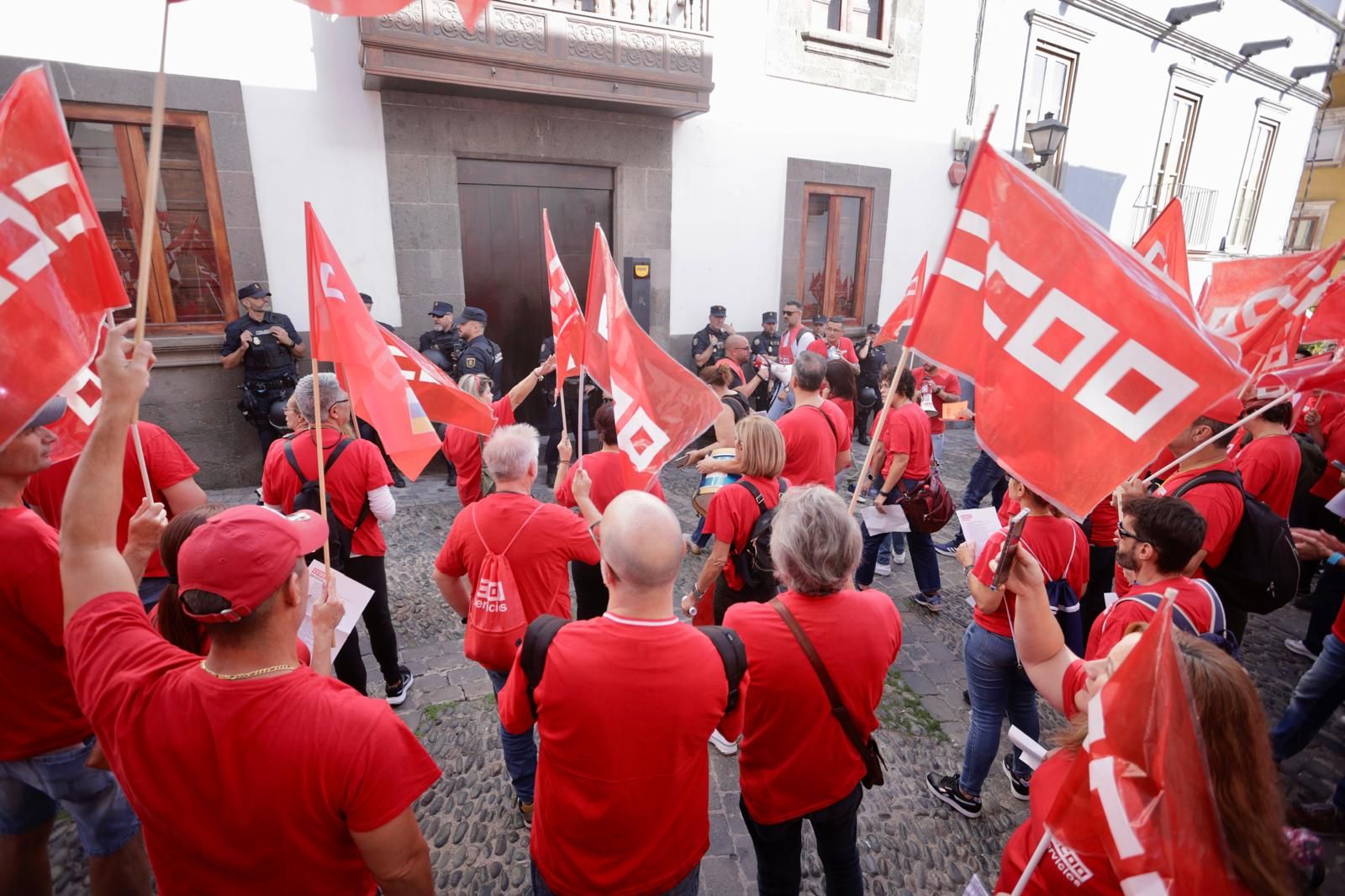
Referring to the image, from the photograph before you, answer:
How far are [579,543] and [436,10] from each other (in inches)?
246

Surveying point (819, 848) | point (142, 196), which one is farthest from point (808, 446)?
point (142, 196)

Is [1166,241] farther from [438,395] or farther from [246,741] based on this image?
[246,741]

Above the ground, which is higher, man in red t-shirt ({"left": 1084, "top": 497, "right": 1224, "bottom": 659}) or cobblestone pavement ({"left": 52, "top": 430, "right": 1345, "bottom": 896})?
man in red t-shirt ({"left": 1084, "top": 497, "right": 1224, "bottom": 659})

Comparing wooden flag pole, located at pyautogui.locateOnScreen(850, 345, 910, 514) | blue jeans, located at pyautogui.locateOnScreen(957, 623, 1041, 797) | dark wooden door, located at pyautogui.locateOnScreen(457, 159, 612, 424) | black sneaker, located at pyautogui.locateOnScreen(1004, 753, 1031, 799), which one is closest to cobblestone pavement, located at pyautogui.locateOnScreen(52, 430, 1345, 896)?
black sneaker, located at pyautogui.locateOnScreen(1004, 753, 1031, 799)

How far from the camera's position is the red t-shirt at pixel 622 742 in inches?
66.2

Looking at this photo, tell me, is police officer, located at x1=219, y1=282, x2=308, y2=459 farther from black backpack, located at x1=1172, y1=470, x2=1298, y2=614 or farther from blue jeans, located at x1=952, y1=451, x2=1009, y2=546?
black backpack, located at x1=1172, y1=470, x2=1298, y2=614

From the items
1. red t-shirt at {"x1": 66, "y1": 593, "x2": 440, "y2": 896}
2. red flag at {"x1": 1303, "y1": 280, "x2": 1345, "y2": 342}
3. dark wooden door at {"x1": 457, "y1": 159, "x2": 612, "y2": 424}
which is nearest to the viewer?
red t-shirt at {"x1": 66, "y1": 593, "x2": 440, "y2": 896}

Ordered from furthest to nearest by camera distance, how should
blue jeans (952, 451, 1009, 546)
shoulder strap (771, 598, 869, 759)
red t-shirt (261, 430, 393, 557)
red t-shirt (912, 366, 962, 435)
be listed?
red t-shirt (912, 366, 962, 435)
blue jeans (952, 451, 1009, 546)
red t-shirt (261, 430, 393, 557)
shoulder strap (771, 598, 869, 759)

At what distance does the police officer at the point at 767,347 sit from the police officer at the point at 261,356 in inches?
231

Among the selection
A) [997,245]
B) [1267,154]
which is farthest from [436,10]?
[1267,154]

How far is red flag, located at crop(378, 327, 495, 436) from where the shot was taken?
340 cm

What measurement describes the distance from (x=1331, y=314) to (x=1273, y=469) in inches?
58.0

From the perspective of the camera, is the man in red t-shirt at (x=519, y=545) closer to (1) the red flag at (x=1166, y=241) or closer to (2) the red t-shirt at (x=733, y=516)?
(2) the red t-shirt at (x=733, y=516)

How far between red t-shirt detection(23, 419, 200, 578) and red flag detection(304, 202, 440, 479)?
77 cm
